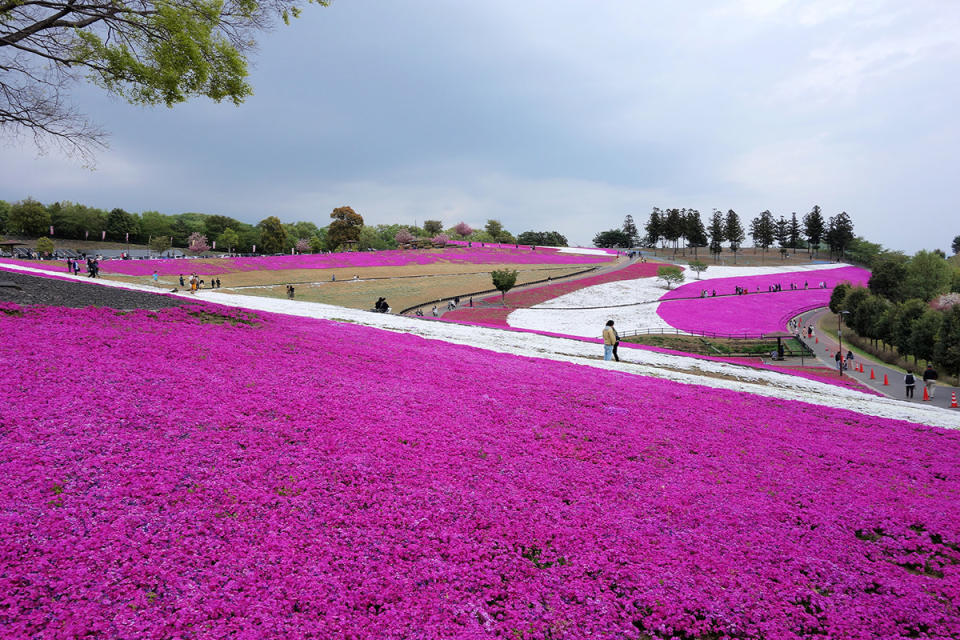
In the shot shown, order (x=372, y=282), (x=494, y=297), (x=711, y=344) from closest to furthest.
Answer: (x=711, y=344)
(x=494, y=297)
(x=372, y=282)

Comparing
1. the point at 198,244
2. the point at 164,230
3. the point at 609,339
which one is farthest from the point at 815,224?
the point at 164,230

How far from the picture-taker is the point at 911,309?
141ft

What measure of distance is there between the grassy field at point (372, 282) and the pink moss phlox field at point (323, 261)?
411cm

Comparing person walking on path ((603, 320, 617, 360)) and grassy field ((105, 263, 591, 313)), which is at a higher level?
grassy field ((105, 263, 591, 313))

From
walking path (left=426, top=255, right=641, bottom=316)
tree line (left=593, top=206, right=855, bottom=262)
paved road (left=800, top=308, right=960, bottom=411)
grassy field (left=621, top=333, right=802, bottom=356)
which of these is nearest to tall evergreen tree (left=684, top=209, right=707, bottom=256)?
tree line (left=593, top=206, right=855, bottom=262)

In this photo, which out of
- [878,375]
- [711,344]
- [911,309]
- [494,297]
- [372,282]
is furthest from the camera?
[372,282]

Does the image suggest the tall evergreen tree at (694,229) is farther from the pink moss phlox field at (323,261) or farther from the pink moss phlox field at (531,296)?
the pink moss phlox field at (531,296)

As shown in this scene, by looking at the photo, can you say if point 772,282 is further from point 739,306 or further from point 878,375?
point 878,375

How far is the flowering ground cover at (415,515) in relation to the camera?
13.8ft

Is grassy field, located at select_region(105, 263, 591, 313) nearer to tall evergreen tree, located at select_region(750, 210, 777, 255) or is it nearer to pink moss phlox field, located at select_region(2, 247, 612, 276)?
pink moss phlox field, located at select_region(2, 247, 612, 276)

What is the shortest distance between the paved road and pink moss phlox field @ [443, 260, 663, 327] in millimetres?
28333

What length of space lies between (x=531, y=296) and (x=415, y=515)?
186 ft

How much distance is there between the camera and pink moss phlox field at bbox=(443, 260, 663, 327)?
47906mm

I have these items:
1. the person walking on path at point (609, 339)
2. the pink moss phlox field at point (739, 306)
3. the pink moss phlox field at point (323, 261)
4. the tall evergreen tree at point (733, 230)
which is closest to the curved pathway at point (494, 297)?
the pink moss phlox field at point (739, 306)
